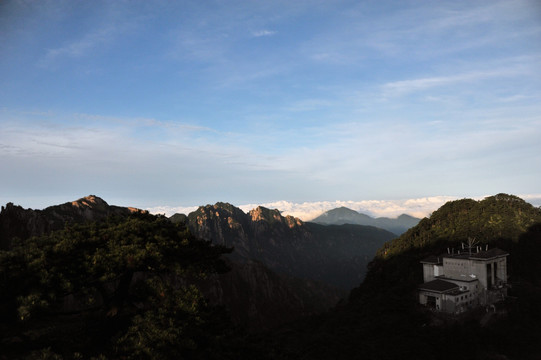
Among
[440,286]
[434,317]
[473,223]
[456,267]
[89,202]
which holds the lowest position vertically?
[434,317]

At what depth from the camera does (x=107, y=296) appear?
14195 mm

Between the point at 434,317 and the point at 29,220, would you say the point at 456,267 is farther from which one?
the point at 29,220

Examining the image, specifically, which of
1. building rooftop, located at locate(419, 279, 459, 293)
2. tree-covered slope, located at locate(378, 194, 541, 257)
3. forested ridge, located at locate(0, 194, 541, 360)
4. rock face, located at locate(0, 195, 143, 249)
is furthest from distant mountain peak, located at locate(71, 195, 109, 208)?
forested ridge, located at locate(0, 194, 541, 360)

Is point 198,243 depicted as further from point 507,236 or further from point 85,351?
point 507,236

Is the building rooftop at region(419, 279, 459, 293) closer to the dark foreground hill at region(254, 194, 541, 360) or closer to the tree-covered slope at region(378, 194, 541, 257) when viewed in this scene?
the dark foreground hill at region(254, 194, 541, 360)

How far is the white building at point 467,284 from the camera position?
214 feet

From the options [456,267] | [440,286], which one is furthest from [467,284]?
[440,286]

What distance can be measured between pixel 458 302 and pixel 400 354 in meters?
17.4

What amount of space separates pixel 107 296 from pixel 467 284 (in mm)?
72032

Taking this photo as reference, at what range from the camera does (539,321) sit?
60938 mm

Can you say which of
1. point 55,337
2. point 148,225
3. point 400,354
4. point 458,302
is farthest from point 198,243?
point 458,302

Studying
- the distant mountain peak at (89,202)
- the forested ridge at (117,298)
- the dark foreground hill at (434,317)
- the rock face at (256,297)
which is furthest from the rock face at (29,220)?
the forested ridge at (117,298)

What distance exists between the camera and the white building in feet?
Result: 214

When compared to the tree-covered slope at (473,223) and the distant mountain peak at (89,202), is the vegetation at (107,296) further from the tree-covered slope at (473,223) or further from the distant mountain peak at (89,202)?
the distant mountain peak at (89,202)
